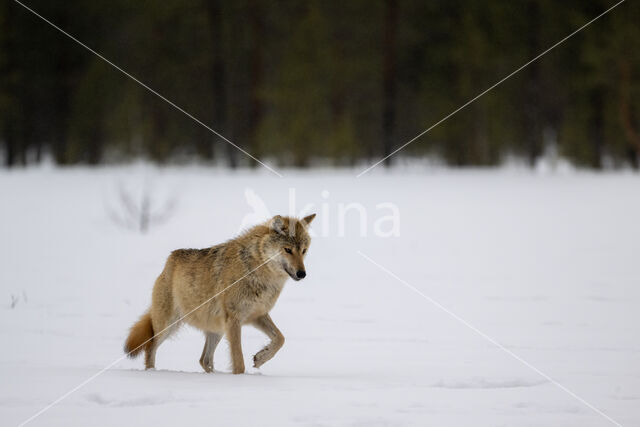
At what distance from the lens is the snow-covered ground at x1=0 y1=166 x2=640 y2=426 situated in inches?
192

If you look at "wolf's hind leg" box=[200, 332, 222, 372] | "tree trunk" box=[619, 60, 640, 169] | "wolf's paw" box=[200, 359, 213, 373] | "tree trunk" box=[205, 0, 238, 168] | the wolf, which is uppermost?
"tree trunk" box=[205, 0, 238, 168]

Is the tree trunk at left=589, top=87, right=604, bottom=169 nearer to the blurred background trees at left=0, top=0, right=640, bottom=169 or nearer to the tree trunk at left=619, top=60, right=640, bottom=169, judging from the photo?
the blurred background trees at left=0, top=0, right=640, bottom=169

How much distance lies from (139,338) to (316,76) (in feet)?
85.9

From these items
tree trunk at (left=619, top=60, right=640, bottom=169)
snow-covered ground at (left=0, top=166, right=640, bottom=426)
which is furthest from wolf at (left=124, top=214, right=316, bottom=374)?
tree trunk at (left=619, top=60, right=640, bottom=169)

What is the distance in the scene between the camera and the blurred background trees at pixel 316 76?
28.2 meters

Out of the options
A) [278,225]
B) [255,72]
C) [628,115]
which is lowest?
[278,225]

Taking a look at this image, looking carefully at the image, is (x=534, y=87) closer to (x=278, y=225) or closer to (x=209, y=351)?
(x=278, y=225)

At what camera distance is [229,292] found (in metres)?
6.20

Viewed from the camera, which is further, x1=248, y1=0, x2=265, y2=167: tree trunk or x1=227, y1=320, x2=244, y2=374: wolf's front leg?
x1=248, y1=0, x2=265, y2=167: tree trunk

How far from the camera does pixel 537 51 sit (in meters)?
28.8

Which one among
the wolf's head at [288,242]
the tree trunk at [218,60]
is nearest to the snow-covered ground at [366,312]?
the wolf's head at [288,242]

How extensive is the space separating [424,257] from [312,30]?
60.7 ft

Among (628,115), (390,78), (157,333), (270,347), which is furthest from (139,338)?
(628,115)

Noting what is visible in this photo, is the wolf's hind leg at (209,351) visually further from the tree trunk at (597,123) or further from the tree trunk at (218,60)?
the tree trunk at (597,123)
